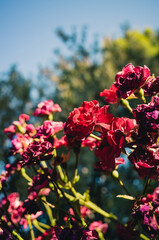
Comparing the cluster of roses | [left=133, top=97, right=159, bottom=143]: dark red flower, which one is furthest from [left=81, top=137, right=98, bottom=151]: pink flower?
[left=133, top=97, right=159, bottom=143]: dark red flower

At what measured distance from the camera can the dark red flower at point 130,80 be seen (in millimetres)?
507

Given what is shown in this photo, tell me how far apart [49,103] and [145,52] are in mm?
6677

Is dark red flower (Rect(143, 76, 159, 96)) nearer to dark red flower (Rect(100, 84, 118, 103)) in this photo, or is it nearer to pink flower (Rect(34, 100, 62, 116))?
dark red flower (Rect(100, 84, 118, 103))

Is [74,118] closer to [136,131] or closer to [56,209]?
[136,131]

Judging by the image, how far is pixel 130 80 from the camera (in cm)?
50

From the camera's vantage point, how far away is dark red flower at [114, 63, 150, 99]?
1.66ft

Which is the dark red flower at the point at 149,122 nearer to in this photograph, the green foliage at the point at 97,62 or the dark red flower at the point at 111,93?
the dark red flower at the point at 111,93

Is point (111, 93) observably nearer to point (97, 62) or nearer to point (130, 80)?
point (130, 80)

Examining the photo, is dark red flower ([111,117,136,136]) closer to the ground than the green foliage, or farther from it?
closer to the ground

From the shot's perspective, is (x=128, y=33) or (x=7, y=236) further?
(x=128, y=33)

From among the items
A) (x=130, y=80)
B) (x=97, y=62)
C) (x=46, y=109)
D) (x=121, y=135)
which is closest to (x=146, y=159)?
(x=121, y=135)

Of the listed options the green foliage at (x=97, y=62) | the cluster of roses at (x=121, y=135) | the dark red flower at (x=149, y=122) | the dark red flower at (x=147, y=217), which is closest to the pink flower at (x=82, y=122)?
the cluster of roses at (x=121, y=135)

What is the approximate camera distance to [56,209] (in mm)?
571

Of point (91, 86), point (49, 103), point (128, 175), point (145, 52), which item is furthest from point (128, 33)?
point (49, 103)
